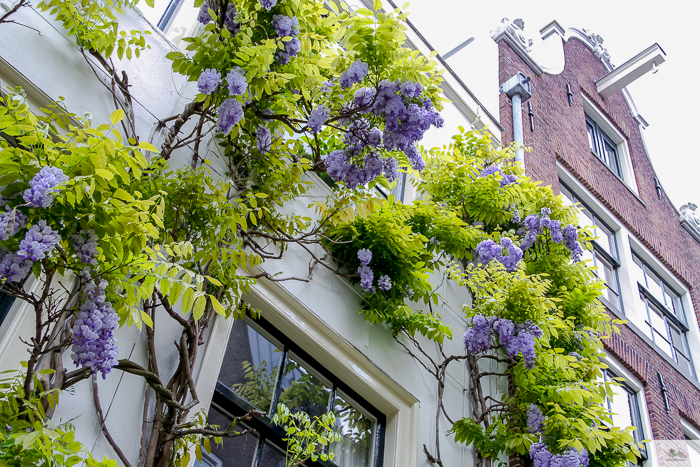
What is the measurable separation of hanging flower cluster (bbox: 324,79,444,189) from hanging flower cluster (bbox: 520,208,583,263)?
2564mm

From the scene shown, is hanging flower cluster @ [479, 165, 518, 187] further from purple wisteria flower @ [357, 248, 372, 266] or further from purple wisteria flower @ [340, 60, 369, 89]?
purple wisteria flower @ [340, 60, 369, 89]

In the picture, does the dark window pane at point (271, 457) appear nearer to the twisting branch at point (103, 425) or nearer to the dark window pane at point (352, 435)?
the dark window pane at point (352, 435)

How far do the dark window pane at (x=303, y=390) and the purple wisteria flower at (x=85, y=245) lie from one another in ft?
7.34

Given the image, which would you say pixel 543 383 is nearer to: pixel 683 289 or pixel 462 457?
pixel 462 457

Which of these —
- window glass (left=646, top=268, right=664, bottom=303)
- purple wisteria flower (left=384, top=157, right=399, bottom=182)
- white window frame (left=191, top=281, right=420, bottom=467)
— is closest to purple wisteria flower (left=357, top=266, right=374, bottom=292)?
white window frame (left=191, top=281, right=420, bottom=467)

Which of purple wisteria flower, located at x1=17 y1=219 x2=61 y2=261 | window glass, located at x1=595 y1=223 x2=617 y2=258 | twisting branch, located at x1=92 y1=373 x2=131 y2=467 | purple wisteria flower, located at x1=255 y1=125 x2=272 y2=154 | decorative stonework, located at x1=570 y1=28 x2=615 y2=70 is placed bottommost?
twisting branch, located at x1=92 y1=373 x2=131 y2=467

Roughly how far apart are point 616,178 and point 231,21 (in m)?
10.3

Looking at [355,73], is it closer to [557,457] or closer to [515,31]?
[557,457]

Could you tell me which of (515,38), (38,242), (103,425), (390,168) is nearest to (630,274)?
(515,38)

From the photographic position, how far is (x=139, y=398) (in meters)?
3.51

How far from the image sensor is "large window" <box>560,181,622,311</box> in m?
10.6

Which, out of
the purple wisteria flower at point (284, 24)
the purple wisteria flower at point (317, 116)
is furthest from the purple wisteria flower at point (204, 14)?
the purple wisteria flower at point (317, 116)

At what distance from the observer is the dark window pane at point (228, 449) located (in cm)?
383

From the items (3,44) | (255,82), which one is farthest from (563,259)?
(3,44)
